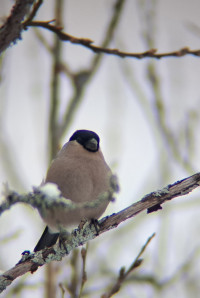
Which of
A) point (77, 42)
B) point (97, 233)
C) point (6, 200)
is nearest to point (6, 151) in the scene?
point (97, 233)

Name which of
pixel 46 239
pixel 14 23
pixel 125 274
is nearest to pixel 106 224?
pixel 125 274

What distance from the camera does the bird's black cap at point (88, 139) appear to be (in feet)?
11.0

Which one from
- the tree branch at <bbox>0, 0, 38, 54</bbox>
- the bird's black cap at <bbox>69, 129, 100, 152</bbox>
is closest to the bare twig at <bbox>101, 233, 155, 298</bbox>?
the tree branch at <bbox>0, 0, 38, 54</bbox>

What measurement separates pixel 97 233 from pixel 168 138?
165 cm

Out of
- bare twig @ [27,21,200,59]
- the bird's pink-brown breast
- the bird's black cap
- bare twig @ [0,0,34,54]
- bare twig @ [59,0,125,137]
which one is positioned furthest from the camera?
bare twig @ [59,0,125,137]

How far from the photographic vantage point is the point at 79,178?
3.00 metres

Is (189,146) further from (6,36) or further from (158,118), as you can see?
(6,36)

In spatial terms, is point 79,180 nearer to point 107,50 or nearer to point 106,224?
point 106,224

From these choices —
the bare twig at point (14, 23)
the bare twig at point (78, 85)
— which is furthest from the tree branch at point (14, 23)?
the bare twig at point (78, 85)

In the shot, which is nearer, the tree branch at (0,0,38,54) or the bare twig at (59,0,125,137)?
the tree branch at (0,0,38,54)

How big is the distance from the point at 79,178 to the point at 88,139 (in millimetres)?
540

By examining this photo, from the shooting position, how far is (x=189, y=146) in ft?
11.6

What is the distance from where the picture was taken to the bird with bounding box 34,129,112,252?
293 cm

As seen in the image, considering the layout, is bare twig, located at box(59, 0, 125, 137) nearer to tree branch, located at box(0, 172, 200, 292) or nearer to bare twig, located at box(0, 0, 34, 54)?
tree branch, located at box(0, 172, 200, 292)
